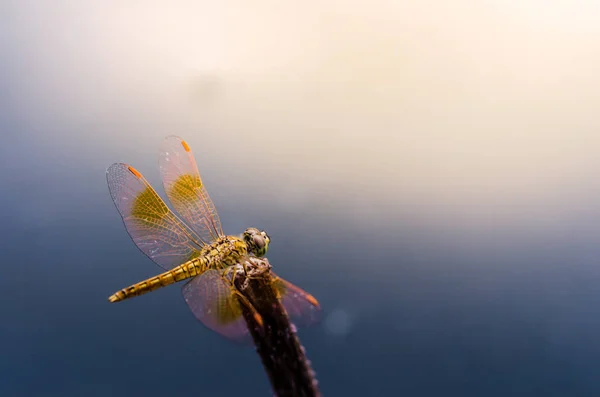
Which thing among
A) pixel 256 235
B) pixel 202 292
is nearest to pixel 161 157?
pixel 256 235

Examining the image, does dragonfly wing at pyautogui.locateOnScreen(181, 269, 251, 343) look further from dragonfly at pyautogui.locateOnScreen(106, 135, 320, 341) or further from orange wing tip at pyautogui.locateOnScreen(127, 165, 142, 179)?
orange wing tip at pyautogui.locateOnScreen(127, 165, 142, 179)

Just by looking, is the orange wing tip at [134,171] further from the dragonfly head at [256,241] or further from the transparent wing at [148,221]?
the dragonfly head at [256,241]

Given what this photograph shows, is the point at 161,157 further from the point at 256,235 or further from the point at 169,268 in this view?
the point at 256,235

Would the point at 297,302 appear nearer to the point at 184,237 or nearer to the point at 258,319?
the point at 258,319

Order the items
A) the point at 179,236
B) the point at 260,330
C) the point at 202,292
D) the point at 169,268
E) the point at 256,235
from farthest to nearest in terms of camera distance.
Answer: the point at 179,236 → the point at 169,268 → the point at 256,235 → the point at 202,292 → the point at 260,330

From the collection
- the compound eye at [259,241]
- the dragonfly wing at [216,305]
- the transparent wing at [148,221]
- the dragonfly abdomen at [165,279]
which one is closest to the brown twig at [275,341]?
the dragonfly wing at [216,305]

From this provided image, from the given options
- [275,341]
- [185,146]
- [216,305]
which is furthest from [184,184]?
[275,341]
